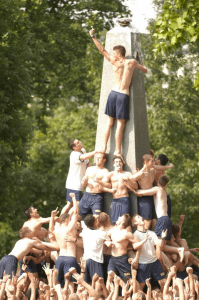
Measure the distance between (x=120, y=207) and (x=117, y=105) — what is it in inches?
78.2

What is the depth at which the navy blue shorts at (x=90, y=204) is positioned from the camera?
1396 centimetres

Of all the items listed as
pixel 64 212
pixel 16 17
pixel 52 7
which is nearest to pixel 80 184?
pixel 64 212

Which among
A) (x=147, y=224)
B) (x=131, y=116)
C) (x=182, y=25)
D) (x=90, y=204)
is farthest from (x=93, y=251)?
(x=182, y=25)

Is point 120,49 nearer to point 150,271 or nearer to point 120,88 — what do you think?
point 120,88

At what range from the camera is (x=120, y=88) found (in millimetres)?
14055

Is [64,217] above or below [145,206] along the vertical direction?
below

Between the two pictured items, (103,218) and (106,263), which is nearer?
(103,218)

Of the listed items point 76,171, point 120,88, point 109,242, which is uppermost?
point 120,88

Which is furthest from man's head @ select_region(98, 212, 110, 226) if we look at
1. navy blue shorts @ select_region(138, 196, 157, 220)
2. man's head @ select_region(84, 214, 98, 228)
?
navy blue shorts @ select_region(138, 196, 157, 220)

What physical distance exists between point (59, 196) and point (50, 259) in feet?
48.3

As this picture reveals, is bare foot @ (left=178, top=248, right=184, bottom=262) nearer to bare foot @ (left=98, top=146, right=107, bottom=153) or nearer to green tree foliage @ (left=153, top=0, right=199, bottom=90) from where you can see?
bare foot @ (left=98, top=146, right=107, bottom=153)

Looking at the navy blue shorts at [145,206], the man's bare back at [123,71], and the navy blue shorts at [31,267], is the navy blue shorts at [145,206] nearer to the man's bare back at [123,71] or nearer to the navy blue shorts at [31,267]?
the man's bare back at [123,71]

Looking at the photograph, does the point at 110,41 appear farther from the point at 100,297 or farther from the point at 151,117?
the point at 151,117

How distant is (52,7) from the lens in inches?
1039
